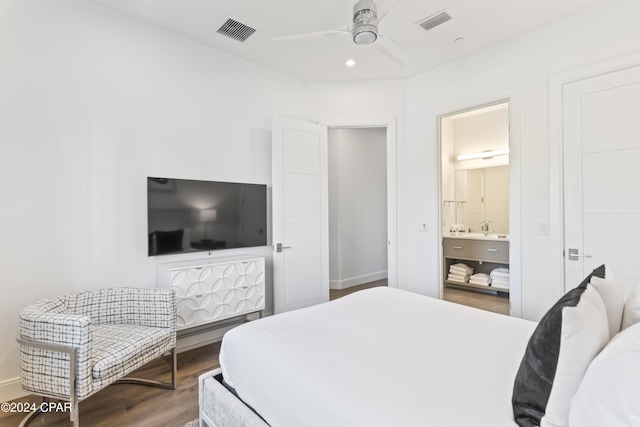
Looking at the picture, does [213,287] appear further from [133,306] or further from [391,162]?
[391,162]

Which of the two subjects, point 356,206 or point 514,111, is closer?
point 514,111

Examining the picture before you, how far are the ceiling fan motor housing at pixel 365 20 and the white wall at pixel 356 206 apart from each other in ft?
10.1

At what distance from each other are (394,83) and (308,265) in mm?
2449

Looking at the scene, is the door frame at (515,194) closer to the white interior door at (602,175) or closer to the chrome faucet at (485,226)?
the white interior door at (602,175)

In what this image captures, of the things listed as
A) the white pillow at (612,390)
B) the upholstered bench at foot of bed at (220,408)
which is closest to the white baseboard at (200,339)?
the upholstered bench at foot of bed at (220,408)

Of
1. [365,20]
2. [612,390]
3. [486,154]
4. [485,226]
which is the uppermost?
[365,20]

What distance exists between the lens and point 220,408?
1.56 meters

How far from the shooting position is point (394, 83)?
3928 mm

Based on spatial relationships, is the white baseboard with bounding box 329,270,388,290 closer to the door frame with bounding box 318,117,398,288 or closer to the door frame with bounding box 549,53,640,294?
the door frame with bounding box 318,117,398,288

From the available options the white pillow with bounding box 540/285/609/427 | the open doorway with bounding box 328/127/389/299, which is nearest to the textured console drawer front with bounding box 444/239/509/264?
the open doorway with bounding box 328/127/389/299

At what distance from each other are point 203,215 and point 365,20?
212 centimetres

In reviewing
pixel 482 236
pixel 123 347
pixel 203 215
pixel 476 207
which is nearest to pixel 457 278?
pixel 482 236

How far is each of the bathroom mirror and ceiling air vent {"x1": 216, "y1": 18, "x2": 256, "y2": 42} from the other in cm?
410

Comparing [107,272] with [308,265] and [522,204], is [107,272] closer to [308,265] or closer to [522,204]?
[308,265]
